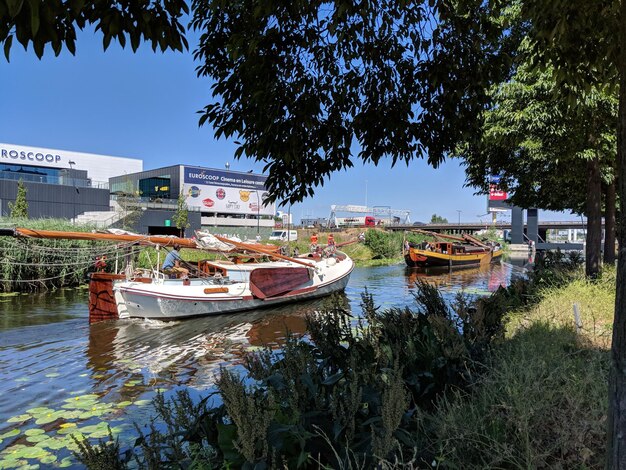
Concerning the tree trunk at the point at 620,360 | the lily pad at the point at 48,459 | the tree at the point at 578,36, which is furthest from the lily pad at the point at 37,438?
the tree at the point at 578,36

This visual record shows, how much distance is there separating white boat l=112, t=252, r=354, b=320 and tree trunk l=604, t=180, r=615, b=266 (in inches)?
443

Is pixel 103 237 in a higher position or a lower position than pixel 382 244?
higher

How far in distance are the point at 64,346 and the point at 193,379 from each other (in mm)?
4557

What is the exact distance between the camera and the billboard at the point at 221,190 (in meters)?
79.1

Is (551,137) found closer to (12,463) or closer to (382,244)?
(12,463)

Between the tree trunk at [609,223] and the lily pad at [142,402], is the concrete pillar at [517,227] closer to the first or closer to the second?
the tree trunk at [609,223]

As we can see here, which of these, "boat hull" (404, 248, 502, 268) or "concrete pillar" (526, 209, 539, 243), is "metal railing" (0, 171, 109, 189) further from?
"concrete pillar" (526, 209, 539, 243)

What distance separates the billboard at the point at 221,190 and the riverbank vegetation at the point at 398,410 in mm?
72773

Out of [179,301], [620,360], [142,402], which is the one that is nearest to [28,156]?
[179,301]

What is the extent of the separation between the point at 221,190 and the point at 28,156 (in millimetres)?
31059

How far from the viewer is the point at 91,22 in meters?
2.22

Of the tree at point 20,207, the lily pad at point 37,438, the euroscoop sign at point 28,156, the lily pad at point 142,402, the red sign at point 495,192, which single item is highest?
the euroscoop sign at point 28,156

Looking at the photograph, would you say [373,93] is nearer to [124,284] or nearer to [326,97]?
[326,97]

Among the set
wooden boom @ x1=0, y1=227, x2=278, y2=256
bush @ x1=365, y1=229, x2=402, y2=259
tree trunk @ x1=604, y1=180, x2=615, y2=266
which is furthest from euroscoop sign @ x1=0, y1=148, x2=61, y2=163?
tree trunk @ x1=604, y1=180, x2=615, y2=266
